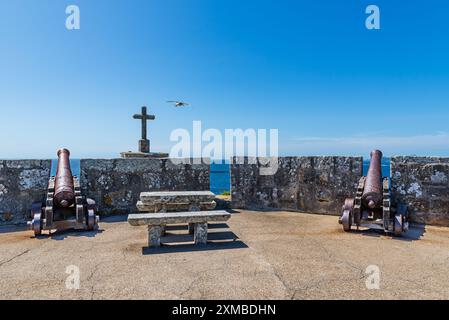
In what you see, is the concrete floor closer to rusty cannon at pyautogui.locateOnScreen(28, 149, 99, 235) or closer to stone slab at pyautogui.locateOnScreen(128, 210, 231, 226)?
rusty cannon at pyautogui.locateOnScreen(28, 149, 99, 235)

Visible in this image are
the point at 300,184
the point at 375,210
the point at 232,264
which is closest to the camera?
the point at 232,264

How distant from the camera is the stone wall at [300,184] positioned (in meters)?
6.93

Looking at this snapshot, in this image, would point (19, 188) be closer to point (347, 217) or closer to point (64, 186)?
point (64, 186)

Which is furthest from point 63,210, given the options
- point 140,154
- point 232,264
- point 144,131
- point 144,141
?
point 232,264

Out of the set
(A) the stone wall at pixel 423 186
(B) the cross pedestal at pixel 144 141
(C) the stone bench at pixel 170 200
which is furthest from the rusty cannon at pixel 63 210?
(A) the stone wall at pixel 423 186

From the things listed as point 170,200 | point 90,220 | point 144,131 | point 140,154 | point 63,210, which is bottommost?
point 90,220

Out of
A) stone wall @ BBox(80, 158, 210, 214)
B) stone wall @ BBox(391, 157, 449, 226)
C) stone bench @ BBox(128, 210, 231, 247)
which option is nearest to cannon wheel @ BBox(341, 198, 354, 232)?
stone wall @ BBox(391, 157, 449, 226)

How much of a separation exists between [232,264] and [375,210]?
3211 millimetres

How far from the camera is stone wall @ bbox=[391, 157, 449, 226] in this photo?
19.5 feet

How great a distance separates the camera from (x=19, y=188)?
6.32m

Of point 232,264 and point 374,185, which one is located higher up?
point 374,185

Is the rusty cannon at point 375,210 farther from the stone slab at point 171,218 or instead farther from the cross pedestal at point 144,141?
the cross pedestal at point 144,141

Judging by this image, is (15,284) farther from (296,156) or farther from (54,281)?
(296,156)

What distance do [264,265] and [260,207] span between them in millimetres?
4117
